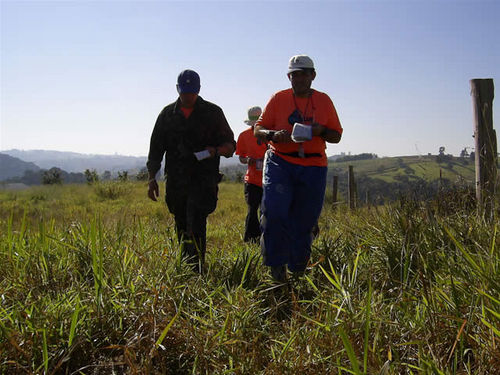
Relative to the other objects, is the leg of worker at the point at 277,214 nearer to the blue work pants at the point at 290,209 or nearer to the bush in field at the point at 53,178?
the blue work pants at the point at 290,209

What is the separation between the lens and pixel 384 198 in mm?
4512

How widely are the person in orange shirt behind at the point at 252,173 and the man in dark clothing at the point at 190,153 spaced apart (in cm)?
126

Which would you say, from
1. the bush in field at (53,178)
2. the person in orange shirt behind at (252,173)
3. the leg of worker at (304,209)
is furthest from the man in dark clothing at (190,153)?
the bush in field at (53,178)

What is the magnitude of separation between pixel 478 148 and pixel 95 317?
4865 mm

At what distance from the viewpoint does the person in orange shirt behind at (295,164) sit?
3545 millimetres

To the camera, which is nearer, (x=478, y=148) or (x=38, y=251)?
(x=38, y=251)

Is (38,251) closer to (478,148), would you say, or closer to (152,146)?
(152,146)

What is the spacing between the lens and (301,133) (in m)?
3.35

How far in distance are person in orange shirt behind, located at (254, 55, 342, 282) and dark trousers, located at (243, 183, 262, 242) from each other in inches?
70.8

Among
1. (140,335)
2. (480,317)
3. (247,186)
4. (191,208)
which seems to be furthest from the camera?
(247,186)

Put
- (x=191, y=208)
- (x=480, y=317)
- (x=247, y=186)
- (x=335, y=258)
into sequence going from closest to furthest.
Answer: (x=480, y=317) → (x=335, y=258) → (x=191, y=208) → (x=247, y=186)

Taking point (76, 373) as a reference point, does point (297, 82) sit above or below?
above

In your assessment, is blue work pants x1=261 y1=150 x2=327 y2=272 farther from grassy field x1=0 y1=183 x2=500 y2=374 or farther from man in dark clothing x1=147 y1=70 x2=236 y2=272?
man in dark clothing x1=147 y1=70 x2=236 y2=272

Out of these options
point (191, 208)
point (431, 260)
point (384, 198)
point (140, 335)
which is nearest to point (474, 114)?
point (384, 198)
